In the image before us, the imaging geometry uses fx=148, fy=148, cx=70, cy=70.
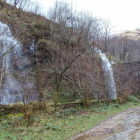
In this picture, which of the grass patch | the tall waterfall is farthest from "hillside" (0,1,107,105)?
the grass patch

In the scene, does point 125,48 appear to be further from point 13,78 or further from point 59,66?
point 59,66

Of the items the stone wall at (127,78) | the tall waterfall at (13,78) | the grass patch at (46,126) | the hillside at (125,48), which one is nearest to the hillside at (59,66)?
the tall waterfall at (13,78)

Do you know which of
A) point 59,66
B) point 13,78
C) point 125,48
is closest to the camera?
point 59,66

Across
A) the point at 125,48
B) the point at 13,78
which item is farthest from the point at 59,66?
the point at 125,48

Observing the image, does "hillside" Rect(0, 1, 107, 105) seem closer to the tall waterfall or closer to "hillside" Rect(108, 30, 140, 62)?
the tall waterfall

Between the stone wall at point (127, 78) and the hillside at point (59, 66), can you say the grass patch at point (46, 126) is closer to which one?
A: the hillside at point (59, 66)

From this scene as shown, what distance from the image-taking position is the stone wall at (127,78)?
1329 cm

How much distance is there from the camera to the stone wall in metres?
13.3

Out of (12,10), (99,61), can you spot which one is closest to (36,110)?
(99,61)

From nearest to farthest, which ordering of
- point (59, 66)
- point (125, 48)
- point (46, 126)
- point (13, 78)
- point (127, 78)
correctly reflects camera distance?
1. point (46, 126)
2. point (59, 66)
3. point (13, 78)
4. point (127, 78)
5. point (125, 48)

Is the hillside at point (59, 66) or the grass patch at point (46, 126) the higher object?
the hillside at point (59, 66)

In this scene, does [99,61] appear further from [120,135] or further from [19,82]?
[120,135]

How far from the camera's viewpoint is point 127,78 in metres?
15.5

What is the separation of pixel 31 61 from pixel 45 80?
10.4ft
